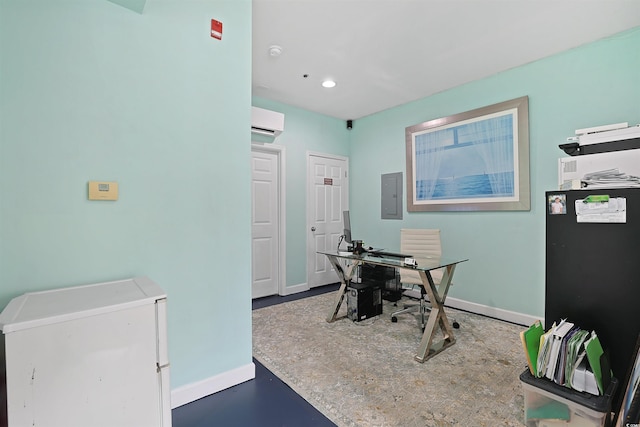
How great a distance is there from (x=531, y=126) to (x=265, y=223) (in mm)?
3360

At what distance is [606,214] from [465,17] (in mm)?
1786

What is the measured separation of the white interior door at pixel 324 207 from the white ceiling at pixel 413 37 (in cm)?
136

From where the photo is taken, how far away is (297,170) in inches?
171

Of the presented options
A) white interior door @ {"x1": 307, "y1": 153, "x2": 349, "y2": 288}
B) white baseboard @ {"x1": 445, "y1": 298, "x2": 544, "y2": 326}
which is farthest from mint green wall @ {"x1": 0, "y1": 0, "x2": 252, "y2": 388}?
white baseboard @ {"x1": 445, "y1": 298, "x2": 544, "y2": 326}

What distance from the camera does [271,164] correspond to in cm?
416

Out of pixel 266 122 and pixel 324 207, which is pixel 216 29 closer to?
pixel 266 122

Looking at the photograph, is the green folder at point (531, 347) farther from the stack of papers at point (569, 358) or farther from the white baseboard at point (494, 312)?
the white baseboard at point (494, 312)

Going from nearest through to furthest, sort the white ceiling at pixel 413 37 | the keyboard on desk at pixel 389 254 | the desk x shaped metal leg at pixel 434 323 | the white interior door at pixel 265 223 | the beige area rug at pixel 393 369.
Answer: the beige area rug at pixel 393 369 → the white ceiling at pixel 413 37 → the desk x shaped metal leg at pixel 434 323 → the keyboard on desk at pixel 389 254 → the white interior door at pixel 265 223

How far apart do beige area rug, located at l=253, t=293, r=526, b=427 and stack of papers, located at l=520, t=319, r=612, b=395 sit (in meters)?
0.45

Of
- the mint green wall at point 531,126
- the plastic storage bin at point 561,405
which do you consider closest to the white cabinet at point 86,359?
the plastic storage bin at point 561,405

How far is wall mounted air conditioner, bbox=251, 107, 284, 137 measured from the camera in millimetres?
3639

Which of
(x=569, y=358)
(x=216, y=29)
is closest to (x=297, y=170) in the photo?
(x=216, y=29)

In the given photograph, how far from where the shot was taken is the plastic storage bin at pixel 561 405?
50.7 inches

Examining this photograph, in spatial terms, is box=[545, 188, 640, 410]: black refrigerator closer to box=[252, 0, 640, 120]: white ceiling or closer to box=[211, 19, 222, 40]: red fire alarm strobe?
box=[252, 0, 640, 120]: white ceiling
